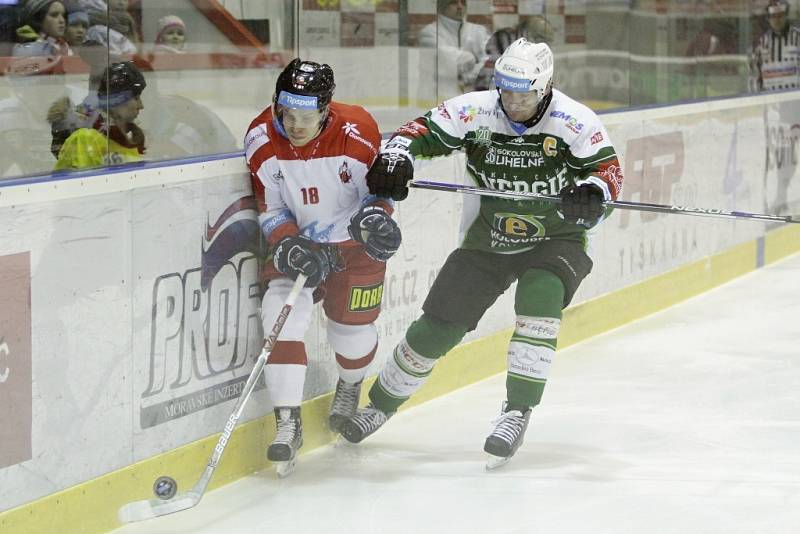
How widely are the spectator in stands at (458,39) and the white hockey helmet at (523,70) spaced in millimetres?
1398

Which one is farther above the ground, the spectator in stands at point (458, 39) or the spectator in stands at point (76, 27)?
the spectator in stands at point (76, 27)

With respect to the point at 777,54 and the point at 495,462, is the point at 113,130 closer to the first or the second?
the point at 495,462

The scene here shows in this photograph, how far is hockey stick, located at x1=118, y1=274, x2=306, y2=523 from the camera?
142 inches

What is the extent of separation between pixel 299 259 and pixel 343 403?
2.09 feet

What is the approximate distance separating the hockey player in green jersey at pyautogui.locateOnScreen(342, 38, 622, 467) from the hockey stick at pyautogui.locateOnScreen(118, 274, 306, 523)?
41 cm

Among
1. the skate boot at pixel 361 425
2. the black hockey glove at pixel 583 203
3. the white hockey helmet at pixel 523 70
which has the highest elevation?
the white hockey helmet at pixel 523 70

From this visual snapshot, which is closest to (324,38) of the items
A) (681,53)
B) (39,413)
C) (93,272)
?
(93,272)

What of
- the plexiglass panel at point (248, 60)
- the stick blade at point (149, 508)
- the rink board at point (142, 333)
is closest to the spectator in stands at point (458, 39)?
the plexiglass panel at point (248, 60)

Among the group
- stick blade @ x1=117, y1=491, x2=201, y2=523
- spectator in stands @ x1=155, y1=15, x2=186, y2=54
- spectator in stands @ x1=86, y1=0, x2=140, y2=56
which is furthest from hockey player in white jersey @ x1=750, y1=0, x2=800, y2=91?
stick blade @ x1=117, y1=491, x2=201, y2=523

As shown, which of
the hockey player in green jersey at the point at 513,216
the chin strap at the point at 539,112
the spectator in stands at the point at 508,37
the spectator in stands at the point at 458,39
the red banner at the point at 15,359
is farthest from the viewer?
the spectator in stands at the point at 508,37

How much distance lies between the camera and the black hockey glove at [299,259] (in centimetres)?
398

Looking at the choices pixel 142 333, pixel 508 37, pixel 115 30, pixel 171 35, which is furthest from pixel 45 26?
pixel 508 37

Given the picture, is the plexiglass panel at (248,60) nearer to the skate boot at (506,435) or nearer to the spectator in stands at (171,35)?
the spectator in stands at (171,35)

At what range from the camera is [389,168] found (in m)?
4.03
